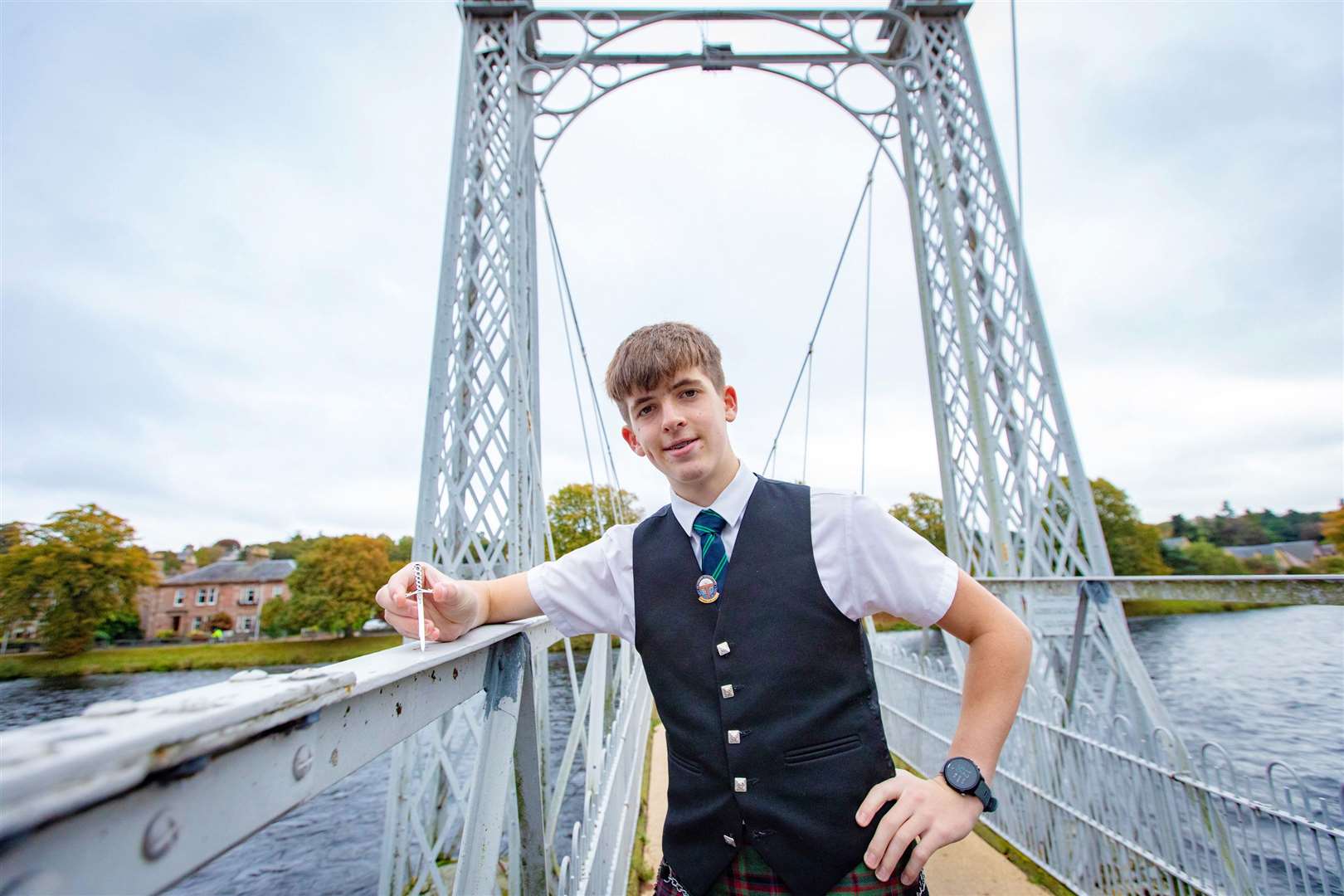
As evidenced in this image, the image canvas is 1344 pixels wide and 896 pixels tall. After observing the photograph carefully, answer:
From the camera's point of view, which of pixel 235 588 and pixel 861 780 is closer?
pixel 861 780

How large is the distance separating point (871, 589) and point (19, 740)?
961 mm

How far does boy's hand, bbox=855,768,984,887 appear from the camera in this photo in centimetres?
86

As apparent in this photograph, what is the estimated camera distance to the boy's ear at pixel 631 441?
1277mm

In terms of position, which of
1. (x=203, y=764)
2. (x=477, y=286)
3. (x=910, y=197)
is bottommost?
(x=203, y=764)

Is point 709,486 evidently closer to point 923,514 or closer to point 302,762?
point 302,762

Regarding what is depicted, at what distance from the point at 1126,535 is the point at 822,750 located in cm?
3849

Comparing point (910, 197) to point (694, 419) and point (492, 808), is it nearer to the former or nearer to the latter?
point (694, 419)

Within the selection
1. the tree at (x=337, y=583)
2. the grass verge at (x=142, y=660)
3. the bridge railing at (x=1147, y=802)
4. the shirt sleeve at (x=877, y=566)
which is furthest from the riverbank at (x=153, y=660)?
the tree at (x=337, y=583)

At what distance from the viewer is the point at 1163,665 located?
15.9m

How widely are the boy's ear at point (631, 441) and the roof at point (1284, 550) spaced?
159 ft

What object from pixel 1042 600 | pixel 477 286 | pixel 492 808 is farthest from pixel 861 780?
pixel 477 286

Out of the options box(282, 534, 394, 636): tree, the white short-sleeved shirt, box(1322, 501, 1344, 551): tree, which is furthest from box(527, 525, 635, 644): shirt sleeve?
box(282, 534, 394, 636): tree

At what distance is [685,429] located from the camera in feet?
3.80

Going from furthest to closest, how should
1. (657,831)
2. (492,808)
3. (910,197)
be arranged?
1. (910,197)
2. (657,831)
3. (492,808)
